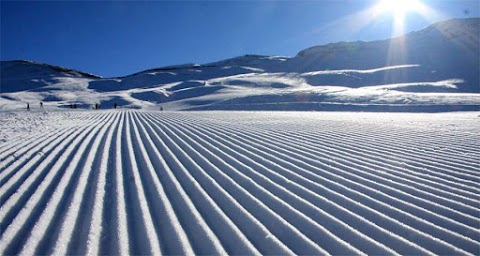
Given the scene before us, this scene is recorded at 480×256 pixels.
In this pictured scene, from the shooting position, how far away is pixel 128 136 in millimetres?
9008

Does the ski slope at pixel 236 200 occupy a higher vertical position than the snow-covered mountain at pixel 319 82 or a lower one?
lower

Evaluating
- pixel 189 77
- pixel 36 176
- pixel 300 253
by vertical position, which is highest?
pixel 189 77

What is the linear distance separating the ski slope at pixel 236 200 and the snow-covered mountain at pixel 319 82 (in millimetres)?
21650

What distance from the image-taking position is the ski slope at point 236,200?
3.09 metres

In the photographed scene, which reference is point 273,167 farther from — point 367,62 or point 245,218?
point 367,62

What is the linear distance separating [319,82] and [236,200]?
158 feet

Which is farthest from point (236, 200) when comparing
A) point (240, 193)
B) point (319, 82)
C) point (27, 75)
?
point (27, 75)

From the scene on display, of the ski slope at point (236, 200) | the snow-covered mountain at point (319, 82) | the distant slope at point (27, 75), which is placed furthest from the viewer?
the distant slope at point (27, 75)

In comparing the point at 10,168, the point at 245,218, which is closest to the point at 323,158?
the point at 245,218

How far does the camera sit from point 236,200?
13.5 ft

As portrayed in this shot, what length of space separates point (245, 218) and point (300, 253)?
0.76m

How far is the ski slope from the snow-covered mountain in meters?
21.7

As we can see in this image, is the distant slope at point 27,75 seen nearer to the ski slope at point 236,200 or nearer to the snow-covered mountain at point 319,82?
the snow-covered mountain at point 319,82

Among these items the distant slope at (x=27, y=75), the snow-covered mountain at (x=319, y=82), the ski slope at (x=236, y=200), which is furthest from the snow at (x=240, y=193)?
the distant slope at (x=27, y=75)
